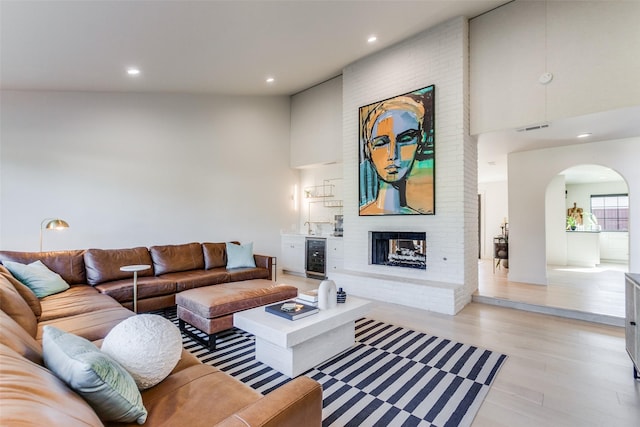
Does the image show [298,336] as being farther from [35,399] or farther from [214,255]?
[214,255]

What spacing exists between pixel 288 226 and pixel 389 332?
400 cm

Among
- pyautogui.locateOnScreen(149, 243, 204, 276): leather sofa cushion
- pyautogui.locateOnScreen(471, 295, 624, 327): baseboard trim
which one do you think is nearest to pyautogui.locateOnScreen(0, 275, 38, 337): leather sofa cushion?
pyautogui.locateOnScreen(149, 243, 204, 276): leather sofa cushion

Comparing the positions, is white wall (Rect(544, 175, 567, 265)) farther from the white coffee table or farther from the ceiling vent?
the white coffee table

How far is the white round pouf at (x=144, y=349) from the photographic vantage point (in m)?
1.38

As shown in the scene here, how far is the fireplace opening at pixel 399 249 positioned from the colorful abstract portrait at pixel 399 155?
0.37 m

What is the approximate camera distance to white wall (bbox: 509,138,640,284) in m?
4.54

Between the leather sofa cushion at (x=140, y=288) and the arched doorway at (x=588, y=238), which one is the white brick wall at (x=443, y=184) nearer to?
the arched doorway at (x=588, y=238)

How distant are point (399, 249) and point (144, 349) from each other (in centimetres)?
410

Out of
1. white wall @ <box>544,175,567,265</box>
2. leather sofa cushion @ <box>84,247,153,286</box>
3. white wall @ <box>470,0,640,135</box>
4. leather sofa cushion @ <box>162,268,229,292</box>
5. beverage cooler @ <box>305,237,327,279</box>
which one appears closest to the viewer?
white wall @ <box>470,0,640,135</box>

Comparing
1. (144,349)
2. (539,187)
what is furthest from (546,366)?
(539,187)

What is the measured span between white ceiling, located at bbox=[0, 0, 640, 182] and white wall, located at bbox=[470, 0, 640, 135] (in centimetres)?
24

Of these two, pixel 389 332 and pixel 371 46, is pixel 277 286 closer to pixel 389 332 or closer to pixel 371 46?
pixel 389 332

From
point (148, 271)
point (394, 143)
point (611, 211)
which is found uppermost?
point (394, 143)

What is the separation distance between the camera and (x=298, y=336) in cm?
228
